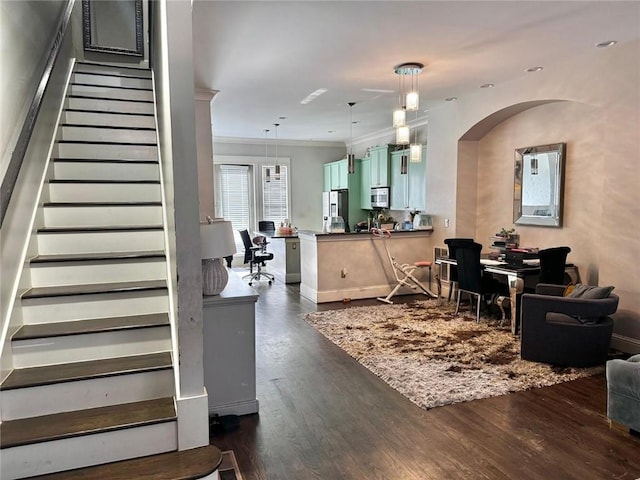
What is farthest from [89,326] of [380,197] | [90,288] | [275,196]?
[275,196]

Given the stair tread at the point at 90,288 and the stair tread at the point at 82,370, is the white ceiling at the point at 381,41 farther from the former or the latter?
the stair tread at the point at 82,370

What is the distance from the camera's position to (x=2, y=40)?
2273 millimetres

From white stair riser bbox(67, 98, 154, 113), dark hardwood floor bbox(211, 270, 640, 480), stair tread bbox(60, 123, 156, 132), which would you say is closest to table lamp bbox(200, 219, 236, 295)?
dark hardwood floor bbox(211, 270, 640, 480)

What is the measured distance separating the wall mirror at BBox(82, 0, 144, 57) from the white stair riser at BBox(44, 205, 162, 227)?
3758 millimetres

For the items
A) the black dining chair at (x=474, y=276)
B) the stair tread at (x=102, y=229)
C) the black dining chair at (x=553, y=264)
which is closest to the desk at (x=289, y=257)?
the black dining chair at (x=474, y=276)

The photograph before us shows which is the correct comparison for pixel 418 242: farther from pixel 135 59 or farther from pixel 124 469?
pixel 124 469

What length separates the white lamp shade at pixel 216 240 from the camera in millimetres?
2750

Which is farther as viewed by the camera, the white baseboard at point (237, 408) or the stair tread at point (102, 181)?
the stair tread at point (102, 181)

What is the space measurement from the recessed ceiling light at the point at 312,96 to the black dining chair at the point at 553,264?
125 inches

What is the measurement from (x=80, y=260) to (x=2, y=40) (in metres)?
1.29

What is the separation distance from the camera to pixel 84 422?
6.95 ft

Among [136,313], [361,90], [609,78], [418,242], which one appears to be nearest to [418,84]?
[361,90]

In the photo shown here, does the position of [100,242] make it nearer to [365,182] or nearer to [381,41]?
[381,41]

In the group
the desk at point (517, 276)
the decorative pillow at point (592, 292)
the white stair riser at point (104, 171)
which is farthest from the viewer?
the desk at point (517, 276)
